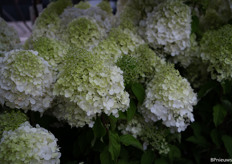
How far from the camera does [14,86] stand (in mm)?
915

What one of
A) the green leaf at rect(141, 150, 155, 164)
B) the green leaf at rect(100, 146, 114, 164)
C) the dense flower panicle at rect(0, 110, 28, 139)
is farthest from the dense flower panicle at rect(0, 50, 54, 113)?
the green leaf at rect(141, 150, 155, 164)

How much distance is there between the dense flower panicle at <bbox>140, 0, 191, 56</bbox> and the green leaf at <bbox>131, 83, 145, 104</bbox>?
1.01ft

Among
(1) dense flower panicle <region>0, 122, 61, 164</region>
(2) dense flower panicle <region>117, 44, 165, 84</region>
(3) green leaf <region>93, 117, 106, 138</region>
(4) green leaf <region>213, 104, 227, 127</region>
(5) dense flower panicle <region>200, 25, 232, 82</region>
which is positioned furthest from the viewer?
(4) green leaf <region>213, 104, 227, 127</region>

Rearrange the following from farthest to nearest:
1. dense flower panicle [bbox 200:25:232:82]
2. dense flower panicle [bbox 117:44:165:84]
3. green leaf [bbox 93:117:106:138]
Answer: dense flower panicle [bbox 200:25:232:82], dense flower panicle [bbox 117:44:165:84], green leaf [bbox 93:117:106:138]

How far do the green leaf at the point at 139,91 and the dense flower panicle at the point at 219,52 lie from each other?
45 centimetres

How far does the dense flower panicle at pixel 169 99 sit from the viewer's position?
107 centimetres

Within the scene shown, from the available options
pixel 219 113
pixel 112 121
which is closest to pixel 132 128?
pixel 112 121

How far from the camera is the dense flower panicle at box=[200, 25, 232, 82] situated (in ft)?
4.02

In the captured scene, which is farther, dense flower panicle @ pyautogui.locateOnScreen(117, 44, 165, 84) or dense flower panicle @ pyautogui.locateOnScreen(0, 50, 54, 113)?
dense flower panicle @ pyautogui.locateOnScreen(117, 44, 165, 84)

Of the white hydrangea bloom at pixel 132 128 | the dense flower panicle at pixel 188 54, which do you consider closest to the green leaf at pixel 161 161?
the white hydrangea bloom at pixel 132 128

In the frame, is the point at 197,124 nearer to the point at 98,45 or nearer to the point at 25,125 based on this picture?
the point at 98,45

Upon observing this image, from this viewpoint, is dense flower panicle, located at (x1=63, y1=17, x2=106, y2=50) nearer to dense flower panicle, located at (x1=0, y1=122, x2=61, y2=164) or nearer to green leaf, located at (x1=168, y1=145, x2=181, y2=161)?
dense flower panicle, located at (x1=0, y1=122, x2=61, y2=164)

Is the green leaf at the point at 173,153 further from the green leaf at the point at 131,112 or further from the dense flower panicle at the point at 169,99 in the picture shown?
the green leaf at the point at 131,112

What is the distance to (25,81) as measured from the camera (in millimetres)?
919
